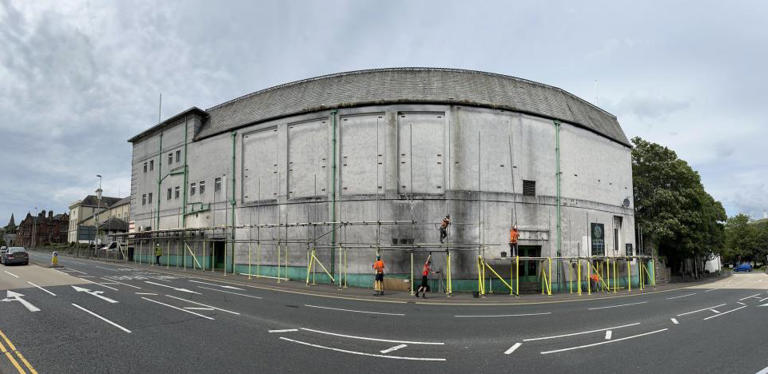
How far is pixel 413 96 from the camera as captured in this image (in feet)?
87.1

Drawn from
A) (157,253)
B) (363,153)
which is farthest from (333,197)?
(157,253)

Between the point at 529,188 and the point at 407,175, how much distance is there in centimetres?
897

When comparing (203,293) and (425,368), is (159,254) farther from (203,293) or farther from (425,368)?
(425,368)

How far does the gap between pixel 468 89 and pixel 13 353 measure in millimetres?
25669

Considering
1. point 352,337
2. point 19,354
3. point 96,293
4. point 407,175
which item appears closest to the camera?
point 19,354

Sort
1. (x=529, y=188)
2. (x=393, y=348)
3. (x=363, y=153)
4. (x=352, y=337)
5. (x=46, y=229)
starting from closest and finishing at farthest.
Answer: (x=393, y=348) < (x=352, y=337) < (x=363, y=153) < (x=529, y=188) < (x=46, y=229)

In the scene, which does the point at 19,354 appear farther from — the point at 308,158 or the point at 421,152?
the point at 421,152

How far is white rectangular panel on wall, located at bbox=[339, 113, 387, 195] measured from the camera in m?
26.2

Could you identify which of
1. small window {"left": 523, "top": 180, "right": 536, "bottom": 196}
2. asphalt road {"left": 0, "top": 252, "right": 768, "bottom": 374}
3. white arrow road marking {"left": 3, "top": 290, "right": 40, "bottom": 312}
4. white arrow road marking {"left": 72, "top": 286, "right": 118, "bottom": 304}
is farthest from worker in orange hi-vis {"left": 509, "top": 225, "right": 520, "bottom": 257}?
white arrow road marking {"left": 3, "top": 290, "right": 40, "bottom": 312}

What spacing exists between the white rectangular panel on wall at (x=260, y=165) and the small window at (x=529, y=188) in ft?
59.1

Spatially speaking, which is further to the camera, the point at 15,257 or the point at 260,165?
the point at 15,257

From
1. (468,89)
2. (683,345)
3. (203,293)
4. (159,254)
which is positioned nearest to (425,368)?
(683,345)

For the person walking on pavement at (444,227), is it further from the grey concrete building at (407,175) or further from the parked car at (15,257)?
the parked car at (15,257)

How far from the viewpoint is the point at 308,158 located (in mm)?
28406
